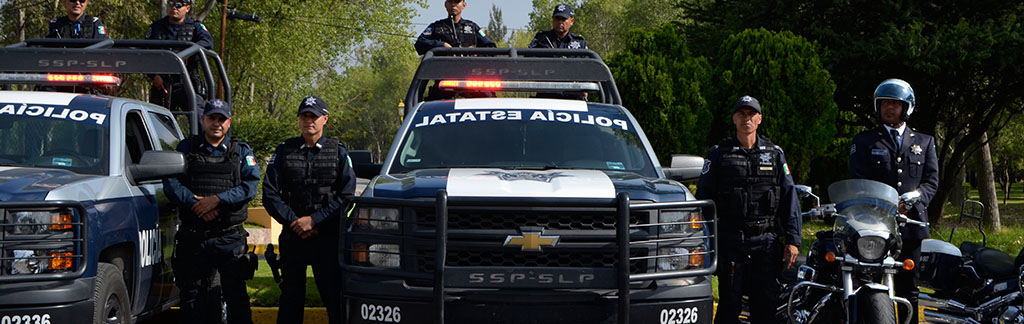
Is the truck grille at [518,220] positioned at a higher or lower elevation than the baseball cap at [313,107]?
lower

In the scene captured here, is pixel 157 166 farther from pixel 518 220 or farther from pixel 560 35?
pixel 560 35

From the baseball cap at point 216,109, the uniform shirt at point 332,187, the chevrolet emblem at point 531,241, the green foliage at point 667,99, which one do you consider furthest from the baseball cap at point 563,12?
the green foliage at point 667,99

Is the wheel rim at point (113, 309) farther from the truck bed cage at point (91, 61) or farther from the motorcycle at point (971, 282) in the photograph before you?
the motorcycle at point (971, 282)

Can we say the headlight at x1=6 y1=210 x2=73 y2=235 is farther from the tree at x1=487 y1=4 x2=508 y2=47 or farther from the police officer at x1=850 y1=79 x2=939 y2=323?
the tree at x1=487 y1=4 x2=508 y2=47

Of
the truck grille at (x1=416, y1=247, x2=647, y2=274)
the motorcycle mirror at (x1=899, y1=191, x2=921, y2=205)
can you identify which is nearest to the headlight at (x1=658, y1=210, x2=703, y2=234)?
the truck grille at (x1=416, y1=247, x2=647, y2=274)

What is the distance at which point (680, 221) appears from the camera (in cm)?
532

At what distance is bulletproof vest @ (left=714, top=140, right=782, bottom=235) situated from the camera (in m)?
6.50

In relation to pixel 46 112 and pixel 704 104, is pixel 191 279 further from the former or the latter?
pixel 704 104

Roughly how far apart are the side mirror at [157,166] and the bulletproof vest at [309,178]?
683 mm

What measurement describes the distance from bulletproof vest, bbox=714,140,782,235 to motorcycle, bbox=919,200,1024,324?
1199mm

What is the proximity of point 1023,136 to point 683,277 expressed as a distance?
4143cm

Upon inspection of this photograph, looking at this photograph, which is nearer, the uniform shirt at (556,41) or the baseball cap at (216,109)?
the baseball cap at (216,109)

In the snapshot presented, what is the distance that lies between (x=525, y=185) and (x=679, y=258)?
34.3 inches

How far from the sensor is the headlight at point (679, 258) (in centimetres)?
524
